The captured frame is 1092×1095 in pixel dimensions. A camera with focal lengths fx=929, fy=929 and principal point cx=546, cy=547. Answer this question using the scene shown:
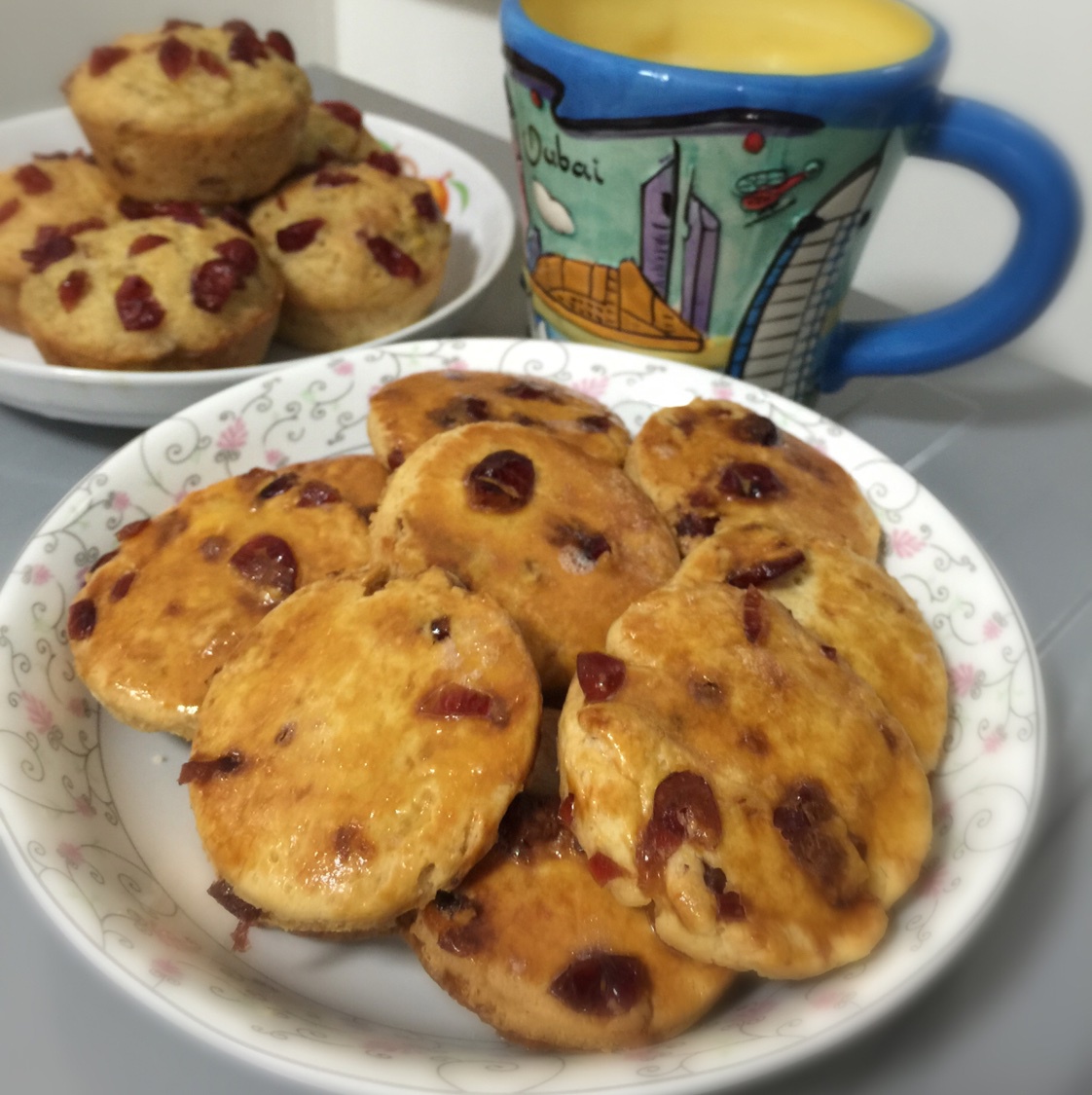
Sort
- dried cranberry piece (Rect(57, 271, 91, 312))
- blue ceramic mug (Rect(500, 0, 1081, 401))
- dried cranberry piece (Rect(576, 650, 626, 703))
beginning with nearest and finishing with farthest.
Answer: dried cranberry piece (Rect(576, 650, 626, 703)), blue ceramic mug (Rect(500, 0, 1081, 401)), dried cranberry piece (Rect(57, 271, 91, 312))

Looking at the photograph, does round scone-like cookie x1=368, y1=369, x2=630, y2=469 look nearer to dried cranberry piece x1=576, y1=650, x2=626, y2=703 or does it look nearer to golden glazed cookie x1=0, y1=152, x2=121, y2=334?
dried cranberry piece x1=576, y1=650, x2=626, y2=703

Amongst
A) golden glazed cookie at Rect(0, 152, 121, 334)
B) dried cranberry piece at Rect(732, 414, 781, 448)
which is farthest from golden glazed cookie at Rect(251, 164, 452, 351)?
dried cranberry piece at Rect(732, 414, 781, 448)

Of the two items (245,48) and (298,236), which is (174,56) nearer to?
(245,48)

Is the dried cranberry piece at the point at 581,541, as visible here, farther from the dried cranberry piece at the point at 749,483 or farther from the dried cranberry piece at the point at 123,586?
the dried cranberry piece at the point at 123,586

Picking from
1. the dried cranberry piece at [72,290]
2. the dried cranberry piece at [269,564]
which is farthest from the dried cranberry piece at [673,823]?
the dried cranberry piece at [72,290]

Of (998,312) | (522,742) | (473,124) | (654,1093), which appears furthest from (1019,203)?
(473,124)

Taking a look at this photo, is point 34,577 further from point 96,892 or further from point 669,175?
point 669,175
